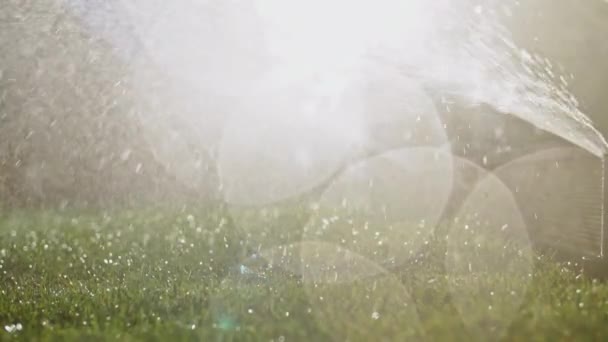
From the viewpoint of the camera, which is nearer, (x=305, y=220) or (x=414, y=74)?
(x=305, y=220)

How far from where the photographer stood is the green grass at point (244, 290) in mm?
5852

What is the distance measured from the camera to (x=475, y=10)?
11570 mm

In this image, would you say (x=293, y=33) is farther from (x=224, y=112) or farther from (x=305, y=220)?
(x=305, y=220)

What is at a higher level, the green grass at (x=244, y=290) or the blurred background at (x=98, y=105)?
the green grass at (x=244, y=290)

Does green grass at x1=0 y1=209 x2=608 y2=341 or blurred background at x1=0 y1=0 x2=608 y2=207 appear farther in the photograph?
blurred background at x1=0 y1=0 x2=608 y2=207

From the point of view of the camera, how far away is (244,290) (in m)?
7.26

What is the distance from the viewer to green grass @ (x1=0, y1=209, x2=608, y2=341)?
585 cm

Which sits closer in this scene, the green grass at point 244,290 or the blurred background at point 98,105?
the green grass at point 244,290

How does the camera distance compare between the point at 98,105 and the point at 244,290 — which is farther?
the point at 98,105

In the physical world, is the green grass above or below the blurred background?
above

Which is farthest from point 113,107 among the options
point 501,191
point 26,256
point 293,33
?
point 501,191

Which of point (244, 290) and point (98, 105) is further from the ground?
point (244, 290)

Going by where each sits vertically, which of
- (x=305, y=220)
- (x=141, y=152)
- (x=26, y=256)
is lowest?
(x=141, y=152)

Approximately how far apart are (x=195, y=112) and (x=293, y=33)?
2.69m
